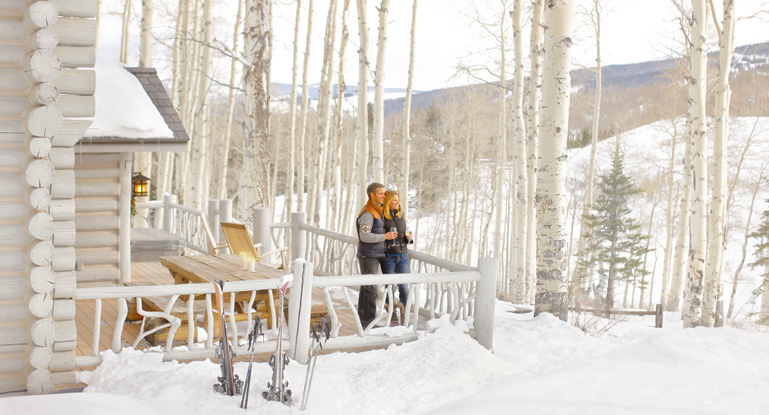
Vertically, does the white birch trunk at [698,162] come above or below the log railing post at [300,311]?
above

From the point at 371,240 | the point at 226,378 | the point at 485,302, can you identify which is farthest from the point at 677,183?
the point at 226,378

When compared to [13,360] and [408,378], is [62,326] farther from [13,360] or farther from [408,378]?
[408,378]

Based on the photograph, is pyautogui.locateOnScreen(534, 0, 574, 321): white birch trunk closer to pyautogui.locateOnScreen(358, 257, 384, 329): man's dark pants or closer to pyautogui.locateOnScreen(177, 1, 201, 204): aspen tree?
pyautogui.locateOnScreen(358, 257, 384, 329): man's dark pants

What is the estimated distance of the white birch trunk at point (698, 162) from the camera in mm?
11180

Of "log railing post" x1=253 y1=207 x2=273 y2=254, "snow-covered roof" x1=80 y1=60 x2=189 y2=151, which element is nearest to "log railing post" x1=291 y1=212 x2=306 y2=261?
"log railing post" x1=253 y1=207 x2=273 y2=254

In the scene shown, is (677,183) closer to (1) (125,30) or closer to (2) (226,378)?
(1) (125,30)

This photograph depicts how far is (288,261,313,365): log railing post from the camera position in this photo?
564cm

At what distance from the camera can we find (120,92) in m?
8.65

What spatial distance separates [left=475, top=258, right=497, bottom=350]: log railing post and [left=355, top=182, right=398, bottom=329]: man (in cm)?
106

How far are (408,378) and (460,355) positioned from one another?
64 centimetres

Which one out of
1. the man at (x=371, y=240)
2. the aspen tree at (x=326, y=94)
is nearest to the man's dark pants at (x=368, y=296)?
the man at (x=371, y=240)

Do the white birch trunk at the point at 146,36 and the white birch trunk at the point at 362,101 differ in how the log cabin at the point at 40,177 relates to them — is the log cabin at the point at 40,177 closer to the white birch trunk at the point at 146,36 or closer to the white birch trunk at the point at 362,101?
the white birch trunk at the point at 362,101

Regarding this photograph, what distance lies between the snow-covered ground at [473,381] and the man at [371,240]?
76cm

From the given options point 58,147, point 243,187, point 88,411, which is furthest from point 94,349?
point 243,187
